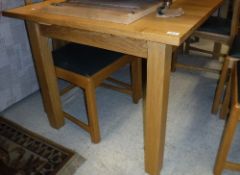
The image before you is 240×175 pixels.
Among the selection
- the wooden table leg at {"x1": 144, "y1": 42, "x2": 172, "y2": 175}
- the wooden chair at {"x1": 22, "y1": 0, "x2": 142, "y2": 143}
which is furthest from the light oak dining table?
the wooden chair at {"x1": 22, "y1": 0, "x2": 142, "y2": 143}

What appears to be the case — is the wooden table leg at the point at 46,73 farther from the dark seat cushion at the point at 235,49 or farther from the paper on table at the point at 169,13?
the dark seat cushion at the point at 235,49

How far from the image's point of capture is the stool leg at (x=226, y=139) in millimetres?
1071

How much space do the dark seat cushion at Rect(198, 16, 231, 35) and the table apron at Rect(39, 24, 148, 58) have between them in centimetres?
102

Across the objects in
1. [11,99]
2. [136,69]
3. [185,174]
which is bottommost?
[185,174]

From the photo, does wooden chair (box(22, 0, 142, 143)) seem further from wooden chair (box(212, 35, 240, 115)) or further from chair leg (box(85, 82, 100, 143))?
wooden chair (box(212, 35, 240, 115))

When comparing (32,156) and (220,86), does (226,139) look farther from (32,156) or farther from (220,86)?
(32,156)

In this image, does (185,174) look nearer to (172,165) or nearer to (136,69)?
(172,165)

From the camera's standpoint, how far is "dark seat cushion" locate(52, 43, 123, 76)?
135 centimetres

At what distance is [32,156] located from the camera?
57.6 inches

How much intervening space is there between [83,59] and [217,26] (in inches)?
41.2

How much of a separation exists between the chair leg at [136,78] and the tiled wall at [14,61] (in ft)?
2.46

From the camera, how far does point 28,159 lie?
4.74 ft

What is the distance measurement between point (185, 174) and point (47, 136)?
86cm

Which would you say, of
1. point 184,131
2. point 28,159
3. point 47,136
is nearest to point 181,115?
point 184,131
